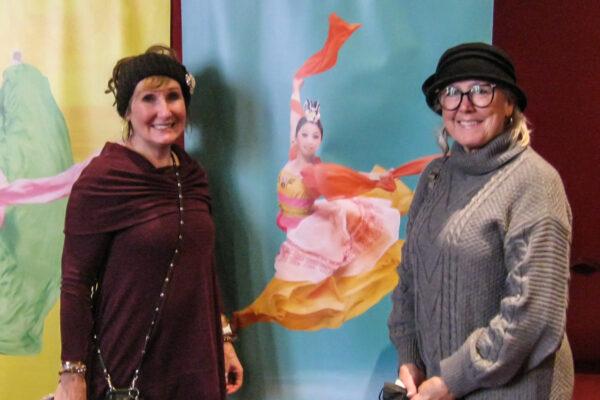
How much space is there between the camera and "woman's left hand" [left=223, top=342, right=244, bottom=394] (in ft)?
6.07

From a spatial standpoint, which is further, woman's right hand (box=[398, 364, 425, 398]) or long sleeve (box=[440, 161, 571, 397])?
woman's right hand (box=[398, 364, 425, 398])

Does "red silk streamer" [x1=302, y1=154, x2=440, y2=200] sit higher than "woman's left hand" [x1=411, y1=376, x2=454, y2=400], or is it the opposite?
"red silk streamer" [x1=302, y1=154, x2=440, y2=200]

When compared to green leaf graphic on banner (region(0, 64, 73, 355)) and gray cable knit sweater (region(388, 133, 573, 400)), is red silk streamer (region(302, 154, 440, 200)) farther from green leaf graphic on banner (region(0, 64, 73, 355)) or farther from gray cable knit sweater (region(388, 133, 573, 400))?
green leaf graphic on banner (region(0, 64, 73, 355))

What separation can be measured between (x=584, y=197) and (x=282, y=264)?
3.46ft

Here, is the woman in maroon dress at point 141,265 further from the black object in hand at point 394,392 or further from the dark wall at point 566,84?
the dark wall at point 566,84

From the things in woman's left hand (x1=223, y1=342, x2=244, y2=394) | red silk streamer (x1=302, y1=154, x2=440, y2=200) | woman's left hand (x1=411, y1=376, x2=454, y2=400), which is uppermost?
red silk streamer (x1=302, y1=154, x2=440, y2=200)

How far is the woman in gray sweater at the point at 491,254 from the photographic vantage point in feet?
3.96

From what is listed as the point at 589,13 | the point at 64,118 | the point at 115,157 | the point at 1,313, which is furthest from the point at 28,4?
the point at 589,13

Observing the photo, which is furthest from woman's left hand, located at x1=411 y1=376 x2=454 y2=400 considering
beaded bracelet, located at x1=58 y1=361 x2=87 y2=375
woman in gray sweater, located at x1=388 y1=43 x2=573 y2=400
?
beaded bracelet, located at x1=58 y1=361 x2=87 y2=375

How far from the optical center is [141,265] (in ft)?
4.99

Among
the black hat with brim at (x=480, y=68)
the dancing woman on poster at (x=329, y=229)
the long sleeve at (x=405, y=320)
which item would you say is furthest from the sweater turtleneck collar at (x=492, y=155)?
the dancing woman on poster at (x=329, y=229)

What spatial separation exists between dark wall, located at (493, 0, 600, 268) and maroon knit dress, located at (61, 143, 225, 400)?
1223 millimetres

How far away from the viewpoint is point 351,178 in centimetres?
189

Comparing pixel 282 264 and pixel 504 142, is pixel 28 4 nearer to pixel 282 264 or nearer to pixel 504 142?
pixel 282 264
